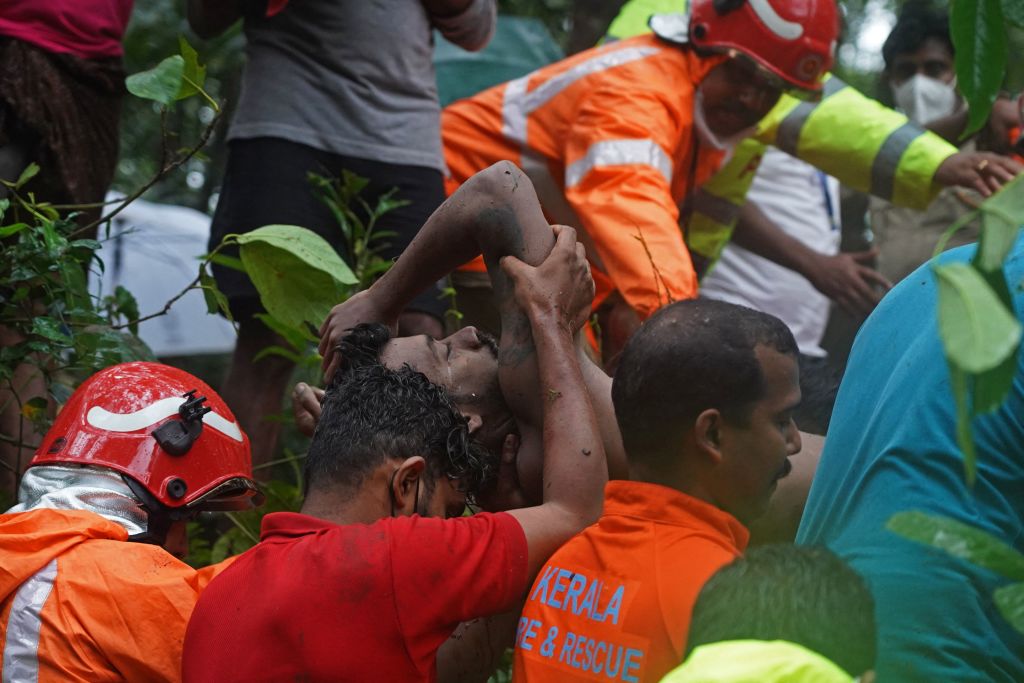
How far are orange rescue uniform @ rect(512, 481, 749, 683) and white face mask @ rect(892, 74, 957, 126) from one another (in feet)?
13.2

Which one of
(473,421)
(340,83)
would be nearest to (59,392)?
(340,83)

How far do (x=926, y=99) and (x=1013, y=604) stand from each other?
5.06 meters

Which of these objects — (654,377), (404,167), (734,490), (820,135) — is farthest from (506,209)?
(820,135)

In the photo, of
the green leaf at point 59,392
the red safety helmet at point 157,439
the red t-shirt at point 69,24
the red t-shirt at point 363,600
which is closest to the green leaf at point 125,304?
the green leaf at point 59,392

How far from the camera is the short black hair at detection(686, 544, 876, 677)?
1.44 metres

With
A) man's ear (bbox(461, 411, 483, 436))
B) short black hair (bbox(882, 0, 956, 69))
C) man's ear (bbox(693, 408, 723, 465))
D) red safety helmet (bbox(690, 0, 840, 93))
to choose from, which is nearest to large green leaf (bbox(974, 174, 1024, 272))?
man's ear (bbox(693, 408, 723, 465))

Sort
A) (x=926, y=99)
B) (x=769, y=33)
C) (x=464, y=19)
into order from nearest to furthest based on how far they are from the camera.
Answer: (x=464, y=19) < (x=769, y=33) < (x=926, y=99)

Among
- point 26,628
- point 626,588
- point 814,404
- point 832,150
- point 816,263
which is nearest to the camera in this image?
point 626,588

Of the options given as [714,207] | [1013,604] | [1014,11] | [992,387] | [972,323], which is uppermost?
[1014,11]

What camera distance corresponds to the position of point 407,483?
2.40 meters

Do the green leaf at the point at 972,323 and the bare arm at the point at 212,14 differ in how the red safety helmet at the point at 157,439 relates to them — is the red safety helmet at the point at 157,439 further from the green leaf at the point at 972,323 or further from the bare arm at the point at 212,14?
the green leaf at the point at 972,323

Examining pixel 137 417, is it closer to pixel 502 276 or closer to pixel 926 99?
pixel 502 276

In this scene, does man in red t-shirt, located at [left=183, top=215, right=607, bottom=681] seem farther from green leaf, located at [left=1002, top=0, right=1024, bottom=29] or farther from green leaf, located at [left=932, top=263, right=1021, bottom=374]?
green leaf, located at [left=932, top=263, right=1021, bottom=374]

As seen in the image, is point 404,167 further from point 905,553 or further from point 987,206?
point 987,206
